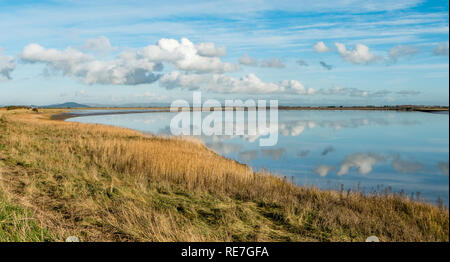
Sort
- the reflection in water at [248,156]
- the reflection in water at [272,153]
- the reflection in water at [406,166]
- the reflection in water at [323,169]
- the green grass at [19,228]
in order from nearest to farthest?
the green grass at [19,228] < the reflection in water at [323,169] < the reflection in water at [406,166] < the reflection in water at [248,156] < the reflection in water at [272,153]

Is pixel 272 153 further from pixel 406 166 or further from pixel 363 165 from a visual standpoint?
pixel 406 166

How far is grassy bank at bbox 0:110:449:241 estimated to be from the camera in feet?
24.7

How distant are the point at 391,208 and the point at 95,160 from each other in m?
13.8

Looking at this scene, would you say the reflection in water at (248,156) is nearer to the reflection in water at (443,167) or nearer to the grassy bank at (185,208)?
the grassy bank at (185,208)

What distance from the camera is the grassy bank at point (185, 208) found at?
7.53 meters

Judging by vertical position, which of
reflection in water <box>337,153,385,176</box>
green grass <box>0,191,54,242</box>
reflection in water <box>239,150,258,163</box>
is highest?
green grass <box>0,191,54,242</box>

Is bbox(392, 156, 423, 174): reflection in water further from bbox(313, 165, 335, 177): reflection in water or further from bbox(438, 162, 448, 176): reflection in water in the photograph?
bbox(313, 165, 335, 177): reflection in water

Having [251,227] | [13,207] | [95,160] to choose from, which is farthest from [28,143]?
[251,227]

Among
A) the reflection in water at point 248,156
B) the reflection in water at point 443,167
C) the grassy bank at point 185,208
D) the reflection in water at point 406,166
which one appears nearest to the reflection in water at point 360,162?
the reflection in water at point 406,166

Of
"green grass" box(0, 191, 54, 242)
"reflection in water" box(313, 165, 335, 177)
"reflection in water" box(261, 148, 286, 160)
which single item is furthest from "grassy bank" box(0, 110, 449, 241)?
"reflection in water" box(261, 148, 286, 160)

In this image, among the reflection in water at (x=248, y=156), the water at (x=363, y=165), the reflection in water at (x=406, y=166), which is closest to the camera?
the water at (x=363, y=165)

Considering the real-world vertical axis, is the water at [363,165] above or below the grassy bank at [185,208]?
below
